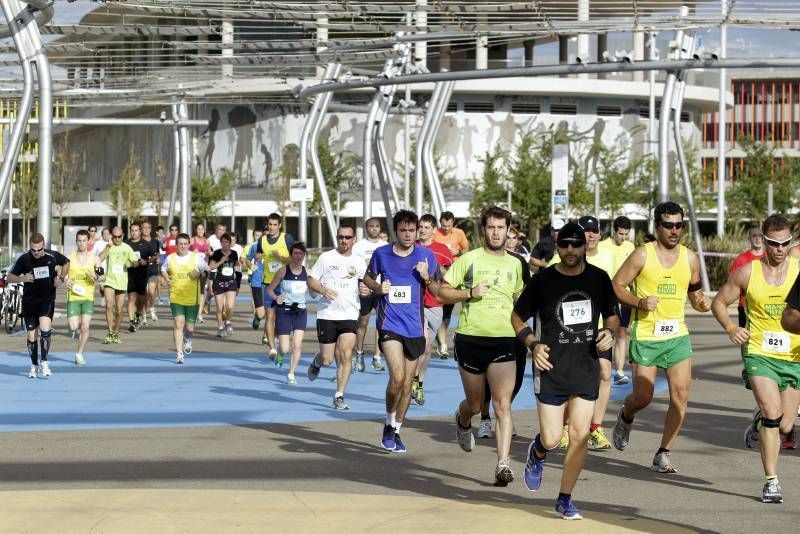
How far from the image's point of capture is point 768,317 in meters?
9.63

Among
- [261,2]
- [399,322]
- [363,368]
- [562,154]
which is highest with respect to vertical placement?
[261,2]

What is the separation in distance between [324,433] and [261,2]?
1533cm

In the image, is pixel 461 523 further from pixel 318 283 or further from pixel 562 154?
pixel 562 154

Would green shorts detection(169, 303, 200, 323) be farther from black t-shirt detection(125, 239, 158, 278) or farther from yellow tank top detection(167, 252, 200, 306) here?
black t-shirt detection(125, 239, 158, 278)

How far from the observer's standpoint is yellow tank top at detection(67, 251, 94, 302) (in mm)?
20156

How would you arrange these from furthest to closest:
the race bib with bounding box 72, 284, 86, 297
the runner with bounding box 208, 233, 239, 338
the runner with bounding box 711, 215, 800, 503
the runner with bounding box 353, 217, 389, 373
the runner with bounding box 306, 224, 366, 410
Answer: the runner with bounding box 208, 233, 239, 338 < the race bib with bounding box 72, 284, 86, 297 < the runner with bounding box 353, 217, 389, 373 < the runner with bounding box 306, 224, 366, 410 < the runner with bounding box 711, 215, 800, 503

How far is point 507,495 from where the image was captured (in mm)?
9312

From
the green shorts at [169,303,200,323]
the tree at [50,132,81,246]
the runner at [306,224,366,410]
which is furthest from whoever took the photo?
the tree at [50,132,81,246]

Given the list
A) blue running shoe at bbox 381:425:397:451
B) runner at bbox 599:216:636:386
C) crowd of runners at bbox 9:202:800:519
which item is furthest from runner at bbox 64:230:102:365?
blue running shoe at bbox 381:425:397:451

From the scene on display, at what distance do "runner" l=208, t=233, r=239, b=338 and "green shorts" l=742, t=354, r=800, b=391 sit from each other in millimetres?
12911

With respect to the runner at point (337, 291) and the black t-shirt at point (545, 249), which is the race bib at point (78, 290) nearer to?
the runner at point (337, 291)

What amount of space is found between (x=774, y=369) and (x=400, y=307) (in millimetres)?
3312

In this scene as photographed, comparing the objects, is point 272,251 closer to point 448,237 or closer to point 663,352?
point 448,237

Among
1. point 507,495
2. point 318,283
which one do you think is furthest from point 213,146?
point 507,495
